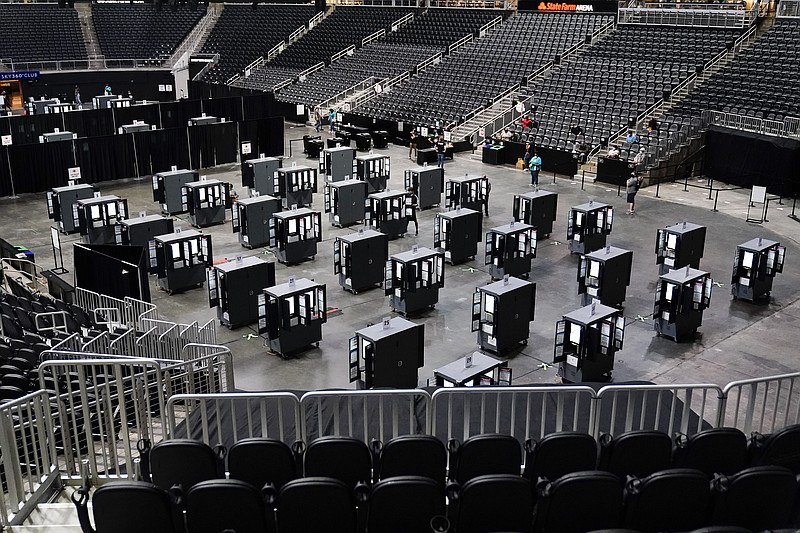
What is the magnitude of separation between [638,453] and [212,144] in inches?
1216

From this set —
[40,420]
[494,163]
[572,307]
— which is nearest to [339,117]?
[494,163]

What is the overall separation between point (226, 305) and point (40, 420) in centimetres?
1032

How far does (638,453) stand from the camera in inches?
295

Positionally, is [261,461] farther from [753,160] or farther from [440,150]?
[440,150]

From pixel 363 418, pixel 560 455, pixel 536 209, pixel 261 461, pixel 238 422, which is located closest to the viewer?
pixel 261 461

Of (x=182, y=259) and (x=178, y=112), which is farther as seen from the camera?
(x=178, y=112)

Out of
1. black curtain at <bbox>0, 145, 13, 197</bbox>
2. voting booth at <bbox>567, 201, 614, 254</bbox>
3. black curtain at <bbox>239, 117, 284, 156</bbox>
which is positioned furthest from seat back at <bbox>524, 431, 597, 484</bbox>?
black curtain at <bbox>239, 117, 284, 156</bbox>

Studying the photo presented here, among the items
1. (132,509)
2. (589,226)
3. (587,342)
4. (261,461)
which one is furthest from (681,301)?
(132,509)

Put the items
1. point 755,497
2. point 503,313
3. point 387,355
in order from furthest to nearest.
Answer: point 503,313 → point 387,355 → point 755,497

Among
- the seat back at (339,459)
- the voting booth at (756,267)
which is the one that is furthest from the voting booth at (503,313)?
the seat back at (339,459)

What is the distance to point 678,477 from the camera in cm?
635

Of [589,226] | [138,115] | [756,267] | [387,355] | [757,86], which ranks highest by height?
[757,86]

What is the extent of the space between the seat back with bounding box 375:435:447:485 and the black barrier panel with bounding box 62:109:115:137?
3517cm

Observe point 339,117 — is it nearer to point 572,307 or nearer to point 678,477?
point 572,307
